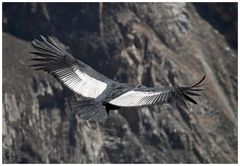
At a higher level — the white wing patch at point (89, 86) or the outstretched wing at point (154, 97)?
the white wing patch at point (89, 86)

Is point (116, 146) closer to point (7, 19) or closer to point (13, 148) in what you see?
point (13, 148)

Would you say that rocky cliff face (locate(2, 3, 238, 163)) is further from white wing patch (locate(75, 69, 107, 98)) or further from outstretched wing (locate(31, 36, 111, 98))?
white wing patch (locate(75, 69, 107, 98))

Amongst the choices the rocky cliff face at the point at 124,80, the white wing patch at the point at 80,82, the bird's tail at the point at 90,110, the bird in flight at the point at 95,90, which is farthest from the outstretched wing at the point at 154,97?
the rocky cliff face at the point at 124,80

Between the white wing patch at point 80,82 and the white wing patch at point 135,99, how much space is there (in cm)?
75

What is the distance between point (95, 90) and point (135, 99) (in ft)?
4.06

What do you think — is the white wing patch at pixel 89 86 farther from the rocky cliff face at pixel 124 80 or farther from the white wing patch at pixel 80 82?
the rocky cliff face at pixel 124 80

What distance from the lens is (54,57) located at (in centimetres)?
2300

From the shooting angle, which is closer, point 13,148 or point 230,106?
point 13,148

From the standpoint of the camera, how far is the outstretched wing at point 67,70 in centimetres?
2264

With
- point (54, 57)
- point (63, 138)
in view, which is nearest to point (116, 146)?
point (63, 138)

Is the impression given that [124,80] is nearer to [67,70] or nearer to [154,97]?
[67,70]

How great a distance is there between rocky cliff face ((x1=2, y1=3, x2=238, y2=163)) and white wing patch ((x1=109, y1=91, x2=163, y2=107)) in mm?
51282

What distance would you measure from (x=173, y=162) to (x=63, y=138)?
296 inches

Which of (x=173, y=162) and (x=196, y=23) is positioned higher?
(x=196, y=23)
